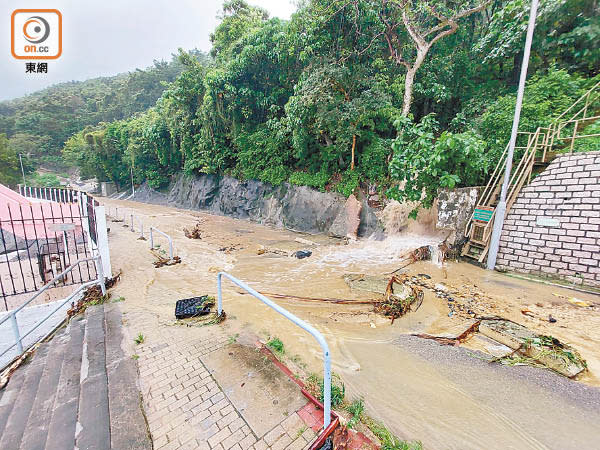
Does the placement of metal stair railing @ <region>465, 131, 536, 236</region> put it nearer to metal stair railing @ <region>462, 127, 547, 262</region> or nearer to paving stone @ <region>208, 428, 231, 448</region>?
metal stair railing @ <region>462, 127, 547, 262</region>

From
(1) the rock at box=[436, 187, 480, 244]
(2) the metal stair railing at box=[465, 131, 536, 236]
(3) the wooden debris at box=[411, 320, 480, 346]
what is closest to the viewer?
(3) the wooden debris at box=[411, 320, 480, 346]

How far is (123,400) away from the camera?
269 centimetres

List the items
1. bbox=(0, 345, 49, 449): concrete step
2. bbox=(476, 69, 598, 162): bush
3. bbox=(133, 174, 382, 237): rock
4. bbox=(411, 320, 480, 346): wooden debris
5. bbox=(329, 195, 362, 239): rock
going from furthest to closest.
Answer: bbox=(133, 174, 382, 237): rock, bbox=(329, 195, 362, 239): rock, bbox=(476, 69, 598, 162): bush, bbox=(411, 320, 480, 346): wooden debris, bbox=(0, 345, 49, 449): concrete step

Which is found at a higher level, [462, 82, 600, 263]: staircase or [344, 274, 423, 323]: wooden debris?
[462, 82, 600, 263]: staircase

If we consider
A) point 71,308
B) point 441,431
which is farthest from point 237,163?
point 441,431

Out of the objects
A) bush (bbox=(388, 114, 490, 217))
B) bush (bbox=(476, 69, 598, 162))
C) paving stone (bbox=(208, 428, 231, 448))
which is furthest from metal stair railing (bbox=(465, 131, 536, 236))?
→ paving stone (bbox=(208, 428, 231, 448))

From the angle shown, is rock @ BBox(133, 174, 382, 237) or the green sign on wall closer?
the green sign on wall

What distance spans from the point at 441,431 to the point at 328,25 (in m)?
14.4

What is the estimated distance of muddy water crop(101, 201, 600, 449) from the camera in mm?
2730

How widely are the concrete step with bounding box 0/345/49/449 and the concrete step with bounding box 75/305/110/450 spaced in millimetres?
Answer: 547

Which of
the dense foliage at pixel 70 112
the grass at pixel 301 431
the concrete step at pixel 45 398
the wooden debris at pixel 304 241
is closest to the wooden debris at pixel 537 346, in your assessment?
the grass at pixel 301 431

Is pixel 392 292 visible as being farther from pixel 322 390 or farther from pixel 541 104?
pixel 541 104

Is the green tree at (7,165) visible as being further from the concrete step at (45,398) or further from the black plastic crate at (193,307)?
the black plastic crate at (193,307)

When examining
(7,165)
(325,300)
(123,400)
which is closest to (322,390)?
(123,400)
